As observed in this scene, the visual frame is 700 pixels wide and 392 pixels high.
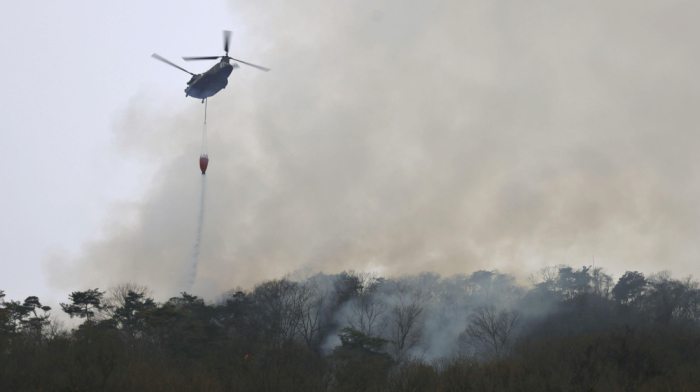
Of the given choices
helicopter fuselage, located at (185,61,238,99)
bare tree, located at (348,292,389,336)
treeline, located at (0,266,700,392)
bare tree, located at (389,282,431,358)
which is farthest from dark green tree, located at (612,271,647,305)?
helicopter fuselage, located at (185,61,238,99)

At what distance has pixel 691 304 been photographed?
252ft

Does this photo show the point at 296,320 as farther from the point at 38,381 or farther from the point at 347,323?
the point at 38,381

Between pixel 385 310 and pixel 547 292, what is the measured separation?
29190 millimetres

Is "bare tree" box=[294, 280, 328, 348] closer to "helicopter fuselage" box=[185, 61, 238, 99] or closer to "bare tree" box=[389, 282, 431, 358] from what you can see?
"bare tree" box=[389, 282, 431, 358]

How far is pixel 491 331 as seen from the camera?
228ft

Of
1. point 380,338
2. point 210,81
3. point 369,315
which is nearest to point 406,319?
point 369,315

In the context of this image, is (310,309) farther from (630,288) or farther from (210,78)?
(630,288)

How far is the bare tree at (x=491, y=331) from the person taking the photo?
68.0 meters

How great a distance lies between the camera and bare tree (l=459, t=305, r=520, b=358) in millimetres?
68000

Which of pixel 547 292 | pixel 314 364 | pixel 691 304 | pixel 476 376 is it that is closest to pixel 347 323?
pixel 314 364

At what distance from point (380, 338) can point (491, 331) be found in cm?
2499

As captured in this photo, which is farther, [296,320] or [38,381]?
[296,320]

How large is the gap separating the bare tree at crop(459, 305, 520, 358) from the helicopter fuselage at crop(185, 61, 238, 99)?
160ft

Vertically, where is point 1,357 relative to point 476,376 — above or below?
above
